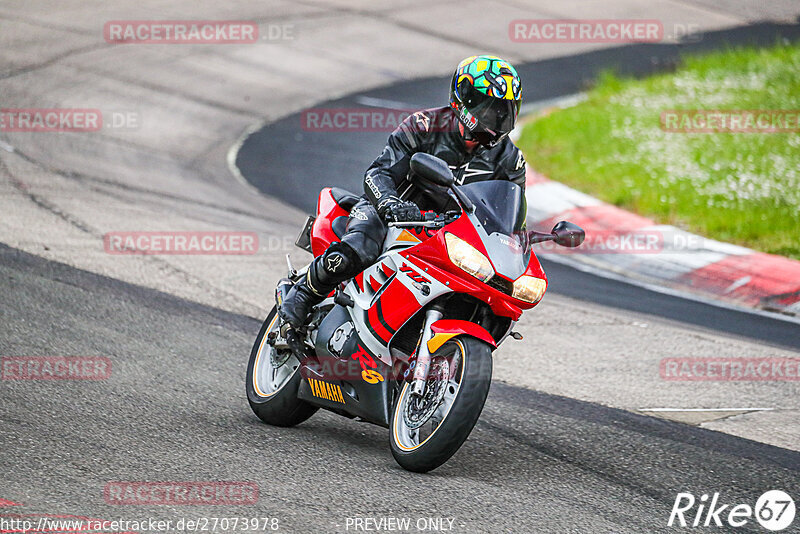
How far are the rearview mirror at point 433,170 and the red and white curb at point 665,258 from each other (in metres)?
5.60

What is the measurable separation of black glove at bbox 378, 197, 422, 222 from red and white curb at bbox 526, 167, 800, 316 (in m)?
5.40

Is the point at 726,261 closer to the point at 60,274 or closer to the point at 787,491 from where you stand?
the point at 787,491

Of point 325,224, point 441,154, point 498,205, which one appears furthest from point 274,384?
point 498,205

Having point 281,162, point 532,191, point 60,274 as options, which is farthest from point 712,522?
point 281,162

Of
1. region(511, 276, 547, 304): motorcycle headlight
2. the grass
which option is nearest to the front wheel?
region(511, 276, 547, 304): motorcycle headlight

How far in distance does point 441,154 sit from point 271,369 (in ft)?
5.31

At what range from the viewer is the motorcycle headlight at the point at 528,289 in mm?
4996

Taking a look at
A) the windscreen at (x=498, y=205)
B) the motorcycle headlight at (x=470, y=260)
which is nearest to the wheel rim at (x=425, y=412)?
the motorcycle headlight at (x=470, y=260)

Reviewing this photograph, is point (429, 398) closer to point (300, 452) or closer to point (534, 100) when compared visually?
point (300, 452)

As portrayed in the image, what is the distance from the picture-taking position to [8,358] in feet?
21.0

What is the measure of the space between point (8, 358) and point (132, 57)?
1217 cm

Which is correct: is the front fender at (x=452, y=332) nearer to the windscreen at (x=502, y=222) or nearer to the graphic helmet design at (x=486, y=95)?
the windscreen at (x=502, y=222)

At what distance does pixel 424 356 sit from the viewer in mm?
5109

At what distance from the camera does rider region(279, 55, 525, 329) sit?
5.38m
